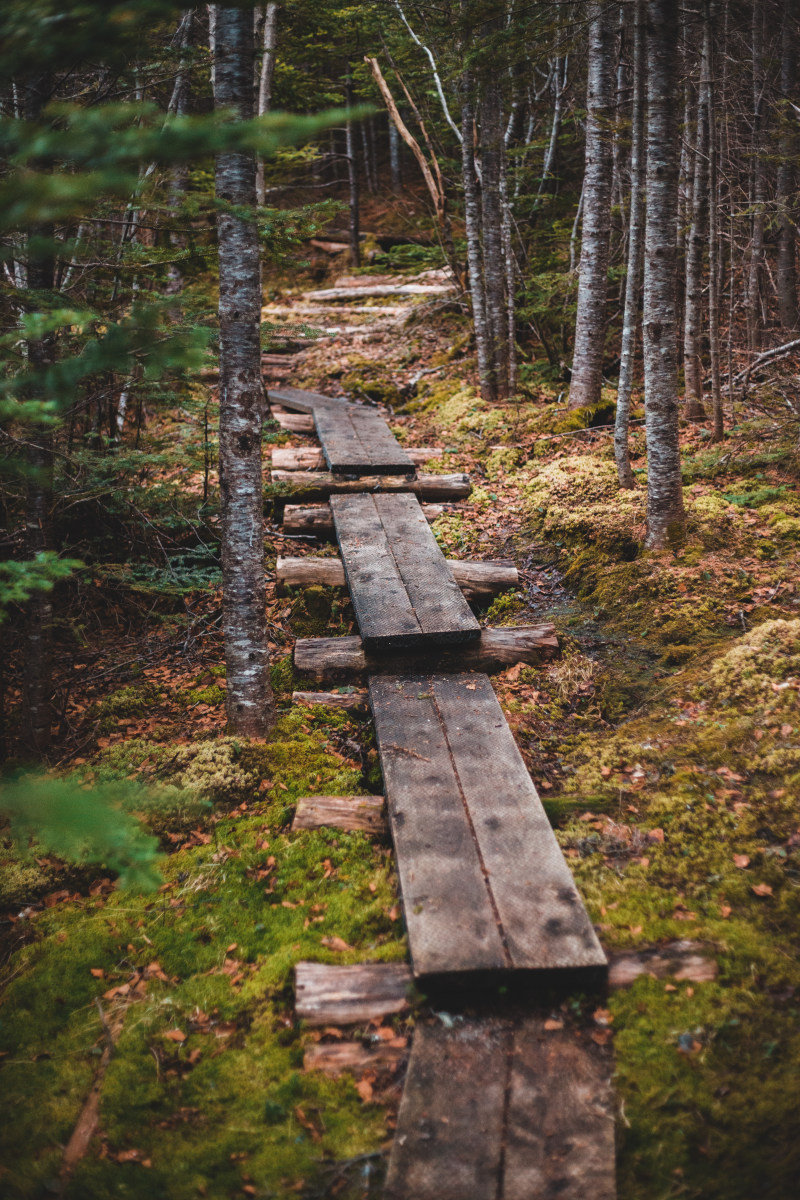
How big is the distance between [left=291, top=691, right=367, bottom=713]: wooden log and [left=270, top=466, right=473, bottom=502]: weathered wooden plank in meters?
3.57

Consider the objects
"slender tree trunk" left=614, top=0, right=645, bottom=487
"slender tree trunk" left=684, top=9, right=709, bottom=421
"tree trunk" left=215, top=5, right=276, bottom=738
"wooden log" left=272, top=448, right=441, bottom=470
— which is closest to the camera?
"tree trunk" left=215, top=5, right=276, bottom=738

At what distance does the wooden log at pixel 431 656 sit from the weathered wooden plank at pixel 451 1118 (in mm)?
2948

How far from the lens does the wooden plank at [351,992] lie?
3.12 m

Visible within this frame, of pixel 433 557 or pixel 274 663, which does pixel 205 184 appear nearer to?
pixel 433 557

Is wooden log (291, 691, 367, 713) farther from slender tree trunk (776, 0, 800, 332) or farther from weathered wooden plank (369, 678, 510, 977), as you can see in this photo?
slender tree trunk (776, 0, 800, 332)

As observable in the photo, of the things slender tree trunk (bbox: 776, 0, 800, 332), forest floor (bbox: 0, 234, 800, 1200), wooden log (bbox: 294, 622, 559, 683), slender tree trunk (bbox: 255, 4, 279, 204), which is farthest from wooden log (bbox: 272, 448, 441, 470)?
slender tree trunk (bbox: 776, 0, 800, 332)

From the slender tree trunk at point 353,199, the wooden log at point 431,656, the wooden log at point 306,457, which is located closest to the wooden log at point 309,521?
the wooden log at point 306,457

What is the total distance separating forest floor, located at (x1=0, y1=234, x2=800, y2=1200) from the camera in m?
2.69

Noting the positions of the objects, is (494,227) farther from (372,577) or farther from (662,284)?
(372,577)

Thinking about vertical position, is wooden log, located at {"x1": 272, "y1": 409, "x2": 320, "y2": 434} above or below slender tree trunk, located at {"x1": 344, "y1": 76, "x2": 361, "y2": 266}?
below

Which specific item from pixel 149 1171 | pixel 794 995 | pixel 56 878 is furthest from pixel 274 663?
pixel 794 995

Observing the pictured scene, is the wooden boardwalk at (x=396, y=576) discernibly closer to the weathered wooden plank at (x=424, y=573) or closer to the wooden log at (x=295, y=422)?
the weathered wooden plank at (x=424, y=573)

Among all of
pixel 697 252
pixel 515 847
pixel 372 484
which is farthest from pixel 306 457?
pixel 515 847

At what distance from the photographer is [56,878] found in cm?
422
